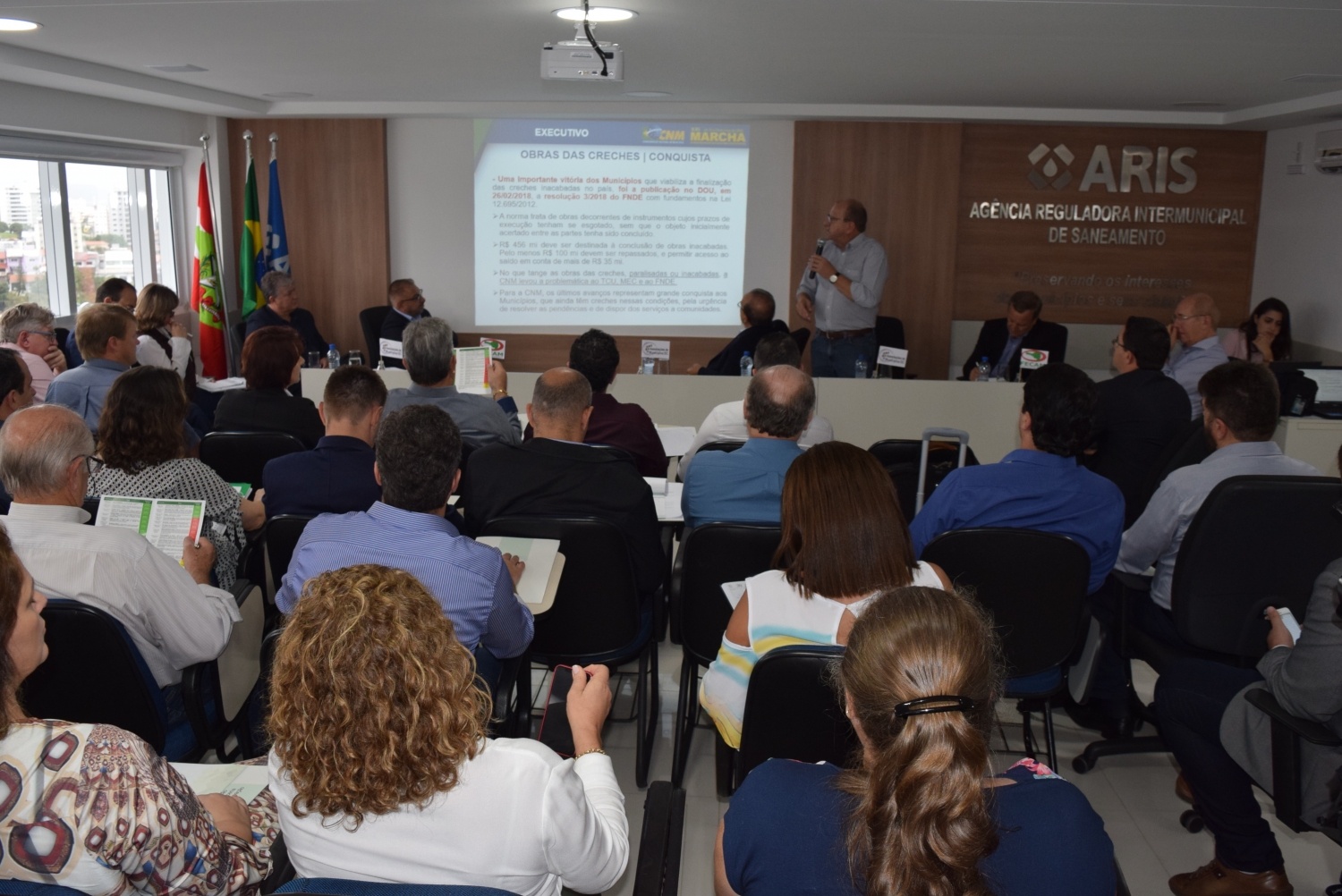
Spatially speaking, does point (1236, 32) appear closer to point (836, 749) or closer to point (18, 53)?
point (836, 749)

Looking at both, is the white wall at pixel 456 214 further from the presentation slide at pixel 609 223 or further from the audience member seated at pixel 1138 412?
the audience member seated at pixel 1138 412

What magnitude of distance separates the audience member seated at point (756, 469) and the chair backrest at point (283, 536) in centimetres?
109

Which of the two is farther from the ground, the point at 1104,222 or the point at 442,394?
the point at 1104,222

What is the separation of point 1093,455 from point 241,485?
10.7 feet

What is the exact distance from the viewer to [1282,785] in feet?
6.81

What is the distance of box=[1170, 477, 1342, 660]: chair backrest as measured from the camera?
2656 mm

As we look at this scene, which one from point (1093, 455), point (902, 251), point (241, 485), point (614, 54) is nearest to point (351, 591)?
point (241, 485)

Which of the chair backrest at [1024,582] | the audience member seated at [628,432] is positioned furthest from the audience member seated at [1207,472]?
the audience member seated at [628,432]

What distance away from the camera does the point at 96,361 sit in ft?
13.8

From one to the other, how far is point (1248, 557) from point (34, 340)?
4888mm

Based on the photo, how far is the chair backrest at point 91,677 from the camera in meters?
2.01

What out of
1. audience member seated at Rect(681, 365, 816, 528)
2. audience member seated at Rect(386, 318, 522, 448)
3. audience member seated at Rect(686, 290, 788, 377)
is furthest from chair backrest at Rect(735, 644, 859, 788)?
audience member seated at Rect(686, 290, 788, 377)

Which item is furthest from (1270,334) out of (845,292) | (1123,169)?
(845,292)

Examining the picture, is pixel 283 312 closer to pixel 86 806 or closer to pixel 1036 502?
pixel 1036 502
